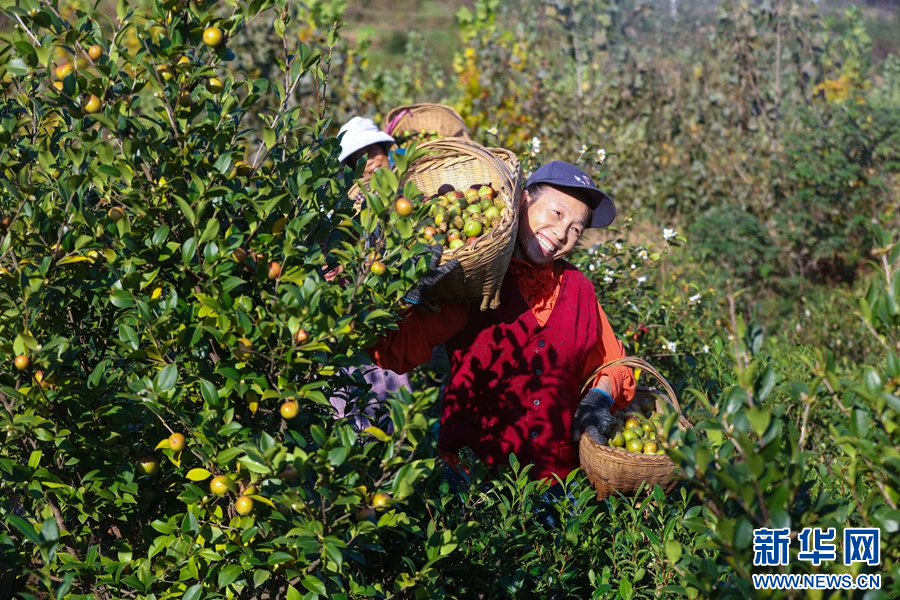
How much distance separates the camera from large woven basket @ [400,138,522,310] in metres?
1.88

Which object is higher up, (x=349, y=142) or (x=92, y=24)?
(x=92, y=24)

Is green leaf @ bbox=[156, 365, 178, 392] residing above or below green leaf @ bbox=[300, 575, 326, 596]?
above

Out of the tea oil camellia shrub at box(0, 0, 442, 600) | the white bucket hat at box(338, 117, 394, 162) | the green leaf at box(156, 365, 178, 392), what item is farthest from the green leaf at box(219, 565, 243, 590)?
the white bucket hat at box(338, 117, 394, 162)

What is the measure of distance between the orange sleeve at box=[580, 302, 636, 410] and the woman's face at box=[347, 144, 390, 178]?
1.24 meters

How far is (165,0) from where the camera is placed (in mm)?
1489

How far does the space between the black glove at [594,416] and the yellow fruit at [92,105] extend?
1434 mm

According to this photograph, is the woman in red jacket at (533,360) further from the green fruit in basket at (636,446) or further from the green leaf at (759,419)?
the green leaf at (759,419)

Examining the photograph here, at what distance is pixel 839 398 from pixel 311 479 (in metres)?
0.90

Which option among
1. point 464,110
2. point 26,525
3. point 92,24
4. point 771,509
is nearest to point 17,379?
point 26,525

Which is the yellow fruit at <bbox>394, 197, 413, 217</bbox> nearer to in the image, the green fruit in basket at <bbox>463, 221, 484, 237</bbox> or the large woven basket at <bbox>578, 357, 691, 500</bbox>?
the green fruit in basket at <bbox>463, 221, 484, 237</bbox>

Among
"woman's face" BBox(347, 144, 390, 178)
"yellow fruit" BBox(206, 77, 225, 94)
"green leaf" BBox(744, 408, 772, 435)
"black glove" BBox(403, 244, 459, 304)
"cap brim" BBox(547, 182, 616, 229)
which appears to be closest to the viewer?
"green leaf" BBox(744, 408, 772, 435)

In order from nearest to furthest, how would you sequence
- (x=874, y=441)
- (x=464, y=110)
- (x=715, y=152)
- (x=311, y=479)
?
(x=874, y=441)
(x=311, y=479)
(x=715, y=152)
(x=464, y=110)

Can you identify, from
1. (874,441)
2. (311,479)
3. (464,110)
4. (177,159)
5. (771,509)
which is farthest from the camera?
(464,110)

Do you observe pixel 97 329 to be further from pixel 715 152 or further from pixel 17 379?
pixel 715 152
